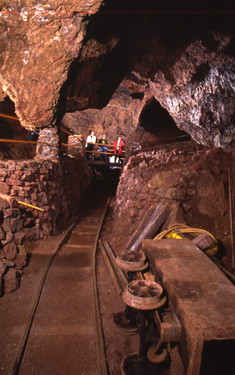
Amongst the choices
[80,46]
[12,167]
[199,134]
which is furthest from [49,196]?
[199,134]

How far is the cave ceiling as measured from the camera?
5816 mm

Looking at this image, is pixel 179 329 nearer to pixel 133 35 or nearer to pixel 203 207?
pixel 203 207

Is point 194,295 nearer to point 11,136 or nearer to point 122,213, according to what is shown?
point 122,213

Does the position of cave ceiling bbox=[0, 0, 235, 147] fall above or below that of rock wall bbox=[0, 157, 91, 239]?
above

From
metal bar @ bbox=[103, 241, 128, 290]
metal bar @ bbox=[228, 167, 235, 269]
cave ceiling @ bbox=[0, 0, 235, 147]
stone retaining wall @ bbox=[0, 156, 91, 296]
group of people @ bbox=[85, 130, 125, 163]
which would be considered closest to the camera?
metal bar @ bbox=[228, 167, 235, 269]

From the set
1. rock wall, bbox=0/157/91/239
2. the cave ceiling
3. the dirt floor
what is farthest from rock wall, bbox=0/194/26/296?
the cave ceiling

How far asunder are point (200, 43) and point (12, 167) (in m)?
6.29

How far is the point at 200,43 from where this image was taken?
20.0 feet

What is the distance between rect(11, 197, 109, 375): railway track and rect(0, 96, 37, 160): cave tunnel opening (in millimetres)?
7732

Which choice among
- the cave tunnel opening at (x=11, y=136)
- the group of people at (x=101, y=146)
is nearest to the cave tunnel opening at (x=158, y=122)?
the group of people at (x=101, y=146)

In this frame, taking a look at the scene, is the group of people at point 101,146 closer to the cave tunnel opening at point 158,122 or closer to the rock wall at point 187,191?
the cave tunnel opening at point 158,122

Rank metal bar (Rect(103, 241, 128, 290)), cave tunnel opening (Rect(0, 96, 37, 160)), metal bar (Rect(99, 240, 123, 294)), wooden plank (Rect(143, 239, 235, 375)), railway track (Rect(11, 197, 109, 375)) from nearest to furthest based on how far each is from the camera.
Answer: wooden plank (Rect(143, 239, 235, 375)) < railway track (Rect(11, 197, 109, 375)) < metal bar (Rect(99, 240, 123, 294)) < metal bar (Rect(103, 241, 128, 290)) < cave tunnel opening (Rect(0, 96, 37, 160))

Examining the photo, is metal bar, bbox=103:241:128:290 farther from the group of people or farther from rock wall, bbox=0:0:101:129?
the group of people

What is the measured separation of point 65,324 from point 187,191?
3548mm
